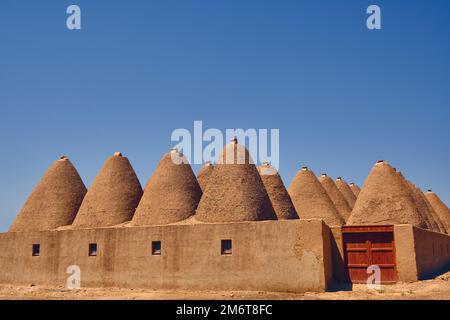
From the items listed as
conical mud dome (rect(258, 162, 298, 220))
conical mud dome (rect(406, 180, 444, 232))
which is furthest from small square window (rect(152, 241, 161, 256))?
conical mud dome (rect(406, 180, 444, 232))

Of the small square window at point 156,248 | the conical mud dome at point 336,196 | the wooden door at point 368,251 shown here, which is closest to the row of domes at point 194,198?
the small square window at point 156,248

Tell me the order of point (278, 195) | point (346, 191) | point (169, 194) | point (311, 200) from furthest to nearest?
point (346, 191) → point (311, 200) → point (278, 195) → point (169, 194)

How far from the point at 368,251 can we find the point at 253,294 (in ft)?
14.9

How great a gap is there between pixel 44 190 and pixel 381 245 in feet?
49.4

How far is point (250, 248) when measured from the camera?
14.9 meters

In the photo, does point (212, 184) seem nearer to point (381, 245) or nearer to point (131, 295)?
point (131, 295)

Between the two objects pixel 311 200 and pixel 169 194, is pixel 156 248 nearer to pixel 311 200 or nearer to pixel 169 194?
pixel 169 194

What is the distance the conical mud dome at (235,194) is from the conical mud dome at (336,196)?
9.21 meters

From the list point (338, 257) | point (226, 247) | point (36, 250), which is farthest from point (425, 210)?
point (36, 250)

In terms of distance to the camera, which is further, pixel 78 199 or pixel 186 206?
pixel 78 199

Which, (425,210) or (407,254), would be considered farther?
(425,210)

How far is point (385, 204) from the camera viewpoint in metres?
18.8

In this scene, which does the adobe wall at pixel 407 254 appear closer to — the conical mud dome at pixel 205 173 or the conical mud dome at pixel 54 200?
the conical mud dome at pixel 205 173
